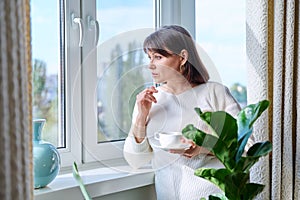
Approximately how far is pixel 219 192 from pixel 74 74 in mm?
684

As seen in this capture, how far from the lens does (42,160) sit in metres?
1.28

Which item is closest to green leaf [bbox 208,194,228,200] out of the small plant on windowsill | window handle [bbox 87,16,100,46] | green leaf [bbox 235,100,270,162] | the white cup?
the small plant on windowsill

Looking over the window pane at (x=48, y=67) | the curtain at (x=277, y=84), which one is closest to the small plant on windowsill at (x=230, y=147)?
the curtain at (x=277, y=84)

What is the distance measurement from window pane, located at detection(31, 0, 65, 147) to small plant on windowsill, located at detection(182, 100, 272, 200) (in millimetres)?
505

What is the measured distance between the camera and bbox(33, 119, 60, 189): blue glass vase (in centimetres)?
127

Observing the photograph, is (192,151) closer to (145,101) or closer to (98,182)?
(145,101)

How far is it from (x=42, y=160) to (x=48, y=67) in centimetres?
37

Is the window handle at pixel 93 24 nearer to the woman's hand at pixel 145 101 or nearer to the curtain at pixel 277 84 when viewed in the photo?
the woman's hand at pixel 145 101

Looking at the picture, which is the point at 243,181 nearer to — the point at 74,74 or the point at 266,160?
the point at 266,160

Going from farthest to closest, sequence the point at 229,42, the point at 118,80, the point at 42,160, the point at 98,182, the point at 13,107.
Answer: the point at 229,42 < the point at 118,80 < the point at 98,182 < the point at 42,160 < the point at 13,107

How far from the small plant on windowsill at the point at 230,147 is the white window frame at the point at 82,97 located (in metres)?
0.39

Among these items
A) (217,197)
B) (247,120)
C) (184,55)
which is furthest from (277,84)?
(217,197)

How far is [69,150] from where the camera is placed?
5.05 ft

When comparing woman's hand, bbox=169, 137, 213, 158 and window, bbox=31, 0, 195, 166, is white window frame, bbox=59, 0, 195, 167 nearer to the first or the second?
window, bbox=31, 0, 195, 166
